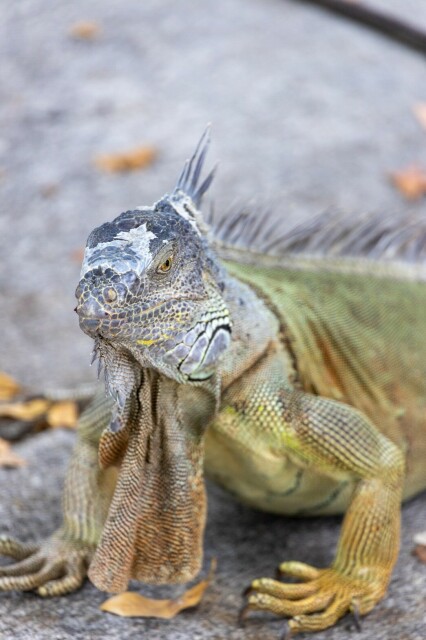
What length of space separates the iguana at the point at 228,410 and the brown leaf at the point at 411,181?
3392mm

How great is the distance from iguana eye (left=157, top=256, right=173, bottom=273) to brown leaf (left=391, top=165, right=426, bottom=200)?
493cm

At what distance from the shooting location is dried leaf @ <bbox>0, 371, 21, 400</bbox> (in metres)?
5.61

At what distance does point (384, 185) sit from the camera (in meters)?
7.82

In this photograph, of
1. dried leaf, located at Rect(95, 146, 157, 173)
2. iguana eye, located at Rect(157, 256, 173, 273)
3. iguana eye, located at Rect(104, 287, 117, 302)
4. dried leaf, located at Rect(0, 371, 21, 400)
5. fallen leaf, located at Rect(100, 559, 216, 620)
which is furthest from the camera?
dried leaf, located at Rect(95, 146, 157, 173)

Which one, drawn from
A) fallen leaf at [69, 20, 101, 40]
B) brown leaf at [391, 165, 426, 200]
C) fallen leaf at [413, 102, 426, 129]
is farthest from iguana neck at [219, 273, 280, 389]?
fallen leaf at [69, 20, 101, 40]

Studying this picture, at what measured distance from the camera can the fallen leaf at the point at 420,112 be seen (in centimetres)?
879

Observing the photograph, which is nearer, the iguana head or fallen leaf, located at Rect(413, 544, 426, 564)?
the iguana head

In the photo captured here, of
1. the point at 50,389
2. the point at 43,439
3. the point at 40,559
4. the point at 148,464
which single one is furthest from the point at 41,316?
the point at 148,464

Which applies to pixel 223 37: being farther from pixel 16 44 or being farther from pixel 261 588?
pixel 261 588

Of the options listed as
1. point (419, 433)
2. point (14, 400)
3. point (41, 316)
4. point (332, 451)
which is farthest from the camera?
point (41, 316)

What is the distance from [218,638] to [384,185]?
16.7ft

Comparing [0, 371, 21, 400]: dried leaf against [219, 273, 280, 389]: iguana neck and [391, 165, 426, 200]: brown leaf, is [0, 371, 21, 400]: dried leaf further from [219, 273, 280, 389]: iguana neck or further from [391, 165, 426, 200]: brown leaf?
[391, 165, 426, 200]: brown leaf

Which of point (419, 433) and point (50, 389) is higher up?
point (419, 433)

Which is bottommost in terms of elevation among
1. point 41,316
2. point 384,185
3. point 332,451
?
point 41,316
